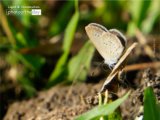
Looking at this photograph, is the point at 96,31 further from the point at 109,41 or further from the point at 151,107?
the point at 151,107

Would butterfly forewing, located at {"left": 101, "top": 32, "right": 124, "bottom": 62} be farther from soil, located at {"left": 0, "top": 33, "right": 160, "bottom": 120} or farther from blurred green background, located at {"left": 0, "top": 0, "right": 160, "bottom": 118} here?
blurred green background, located at {"left": 0, "top": 0, "right": 160, "bottom": 118}

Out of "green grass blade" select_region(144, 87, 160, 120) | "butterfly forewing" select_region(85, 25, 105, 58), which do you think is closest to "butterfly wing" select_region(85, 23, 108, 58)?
"butterfly forewing" select_region(85, 25, 105, 58)

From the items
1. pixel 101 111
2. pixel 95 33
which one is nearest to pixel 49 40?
pixel 95 33

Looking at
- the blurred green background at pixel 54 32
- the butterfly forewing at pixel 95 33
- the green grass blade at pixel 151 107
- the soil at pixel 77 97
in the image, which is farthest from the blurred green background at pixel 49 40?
the green grass blade at pixel 151 107

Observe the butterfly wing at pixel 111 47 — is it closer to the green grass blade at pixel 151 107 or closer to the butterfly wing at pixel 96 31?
the butterfly wing at pixel 96 31

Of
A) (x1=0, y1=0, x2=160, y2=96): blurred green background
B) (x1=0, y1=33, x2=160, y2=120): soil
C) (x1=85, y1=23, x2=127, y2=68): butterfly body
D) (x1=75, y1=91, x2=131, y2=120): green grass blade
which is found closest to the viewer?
(x1=75, y1=91, x2=131, y2=120): green grass blade
